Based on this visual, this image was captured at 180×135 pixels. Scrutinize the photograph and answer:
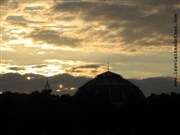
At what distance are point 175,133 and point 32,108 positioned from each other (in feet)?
160

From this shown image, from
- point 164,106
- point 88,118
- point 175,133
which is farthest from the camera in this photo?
point 164,106

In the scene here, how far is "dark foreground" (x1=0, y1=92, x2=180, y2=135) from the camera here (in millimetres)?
133875

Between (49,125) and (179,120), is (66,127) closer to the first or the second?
(49,125)

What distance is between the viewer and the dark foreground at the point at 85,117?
133875mm

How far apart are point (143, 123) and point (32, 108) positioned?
35.7 metres

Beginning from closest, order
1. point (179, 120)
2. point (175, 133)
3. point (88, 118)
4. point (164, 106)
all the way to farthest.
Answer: point (175, 133), point (179, 120), point (88, 118), point (164, 106)

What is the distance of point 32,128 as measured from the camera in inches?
5330

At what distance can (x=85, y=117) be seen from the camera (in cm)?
14850

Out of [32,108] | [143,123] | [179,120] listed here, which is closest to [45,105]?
[32,108]

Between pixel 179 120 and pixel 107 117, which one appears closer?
pixel 179 120

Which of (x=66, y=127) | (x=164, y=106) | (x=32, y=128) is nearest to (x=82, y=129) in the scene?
(x=66, y=127)

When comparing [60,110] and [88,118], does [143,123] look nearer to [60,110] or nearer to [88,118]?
[88,118]

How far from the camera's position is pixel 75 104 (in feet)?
538

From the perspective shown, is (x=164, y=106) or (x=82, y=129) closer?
(x=82, y=129)
